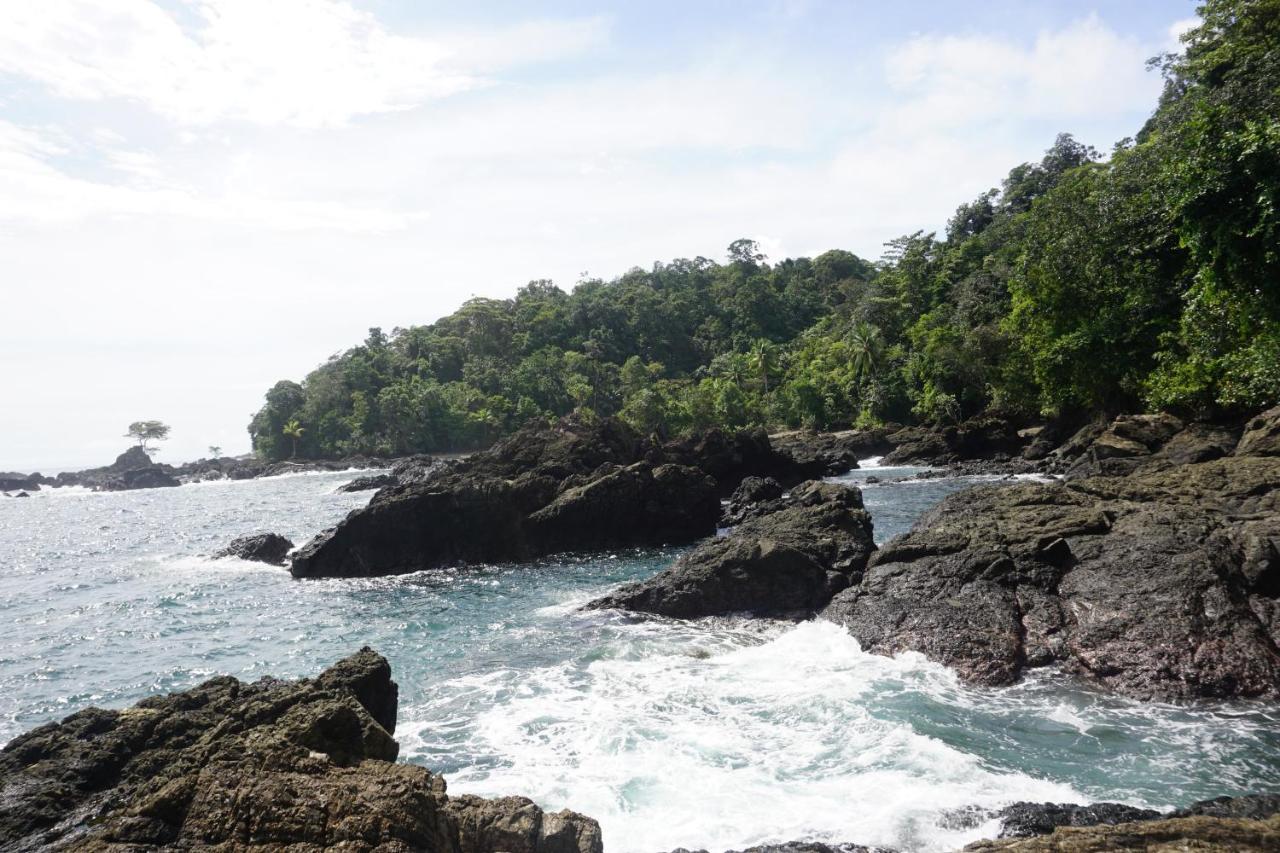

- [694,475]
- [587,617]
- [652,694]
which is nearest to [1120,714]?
[652,694]

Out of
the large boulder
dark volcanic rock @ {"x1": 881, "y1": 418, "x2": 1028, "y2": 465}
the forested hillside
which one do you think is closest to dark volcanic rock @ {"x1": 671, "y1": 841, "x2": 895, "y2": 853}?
the forested hillside

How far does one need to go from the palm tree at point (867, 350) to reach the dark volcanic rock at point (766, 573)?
160 ft

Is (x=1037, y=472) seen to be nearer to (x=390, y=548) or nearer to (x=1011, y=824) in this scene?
(x=390, y=548)

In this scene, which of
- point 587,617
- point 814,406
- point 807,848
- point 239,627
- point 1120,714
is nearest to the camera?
point 807,848

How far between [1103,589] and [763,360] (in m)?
67.8

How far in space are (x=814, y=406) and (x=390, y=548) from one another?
47.9m

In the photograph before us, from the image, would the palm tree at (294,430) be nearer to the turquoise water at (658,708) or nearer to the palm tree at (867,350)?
the palm tree at (867,350)

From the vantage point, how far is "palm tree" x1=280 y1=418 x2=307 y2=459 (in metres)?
98.1

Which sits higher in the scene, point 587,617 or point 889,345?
point 889,345

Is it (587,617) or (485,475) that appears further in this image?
(485,475)

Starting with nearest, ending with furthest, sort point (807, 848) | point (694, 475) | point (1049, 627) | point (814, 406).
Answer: point (807, 848) < point (1049, 627) < point (694, 475) < point (814, 406)

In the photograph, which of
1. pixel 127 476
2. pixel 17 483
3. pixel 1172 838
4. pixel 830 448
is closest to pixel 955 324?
pixel 830 448

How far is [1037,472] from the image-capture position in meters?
38.0

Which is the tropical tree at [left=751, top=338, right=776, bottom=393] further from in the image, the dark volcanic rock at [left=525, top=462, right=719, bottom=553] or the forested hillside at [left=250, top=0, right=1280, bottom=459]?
the dark volcanic rock at [left=525, top=462, right=719, bottom=553]
